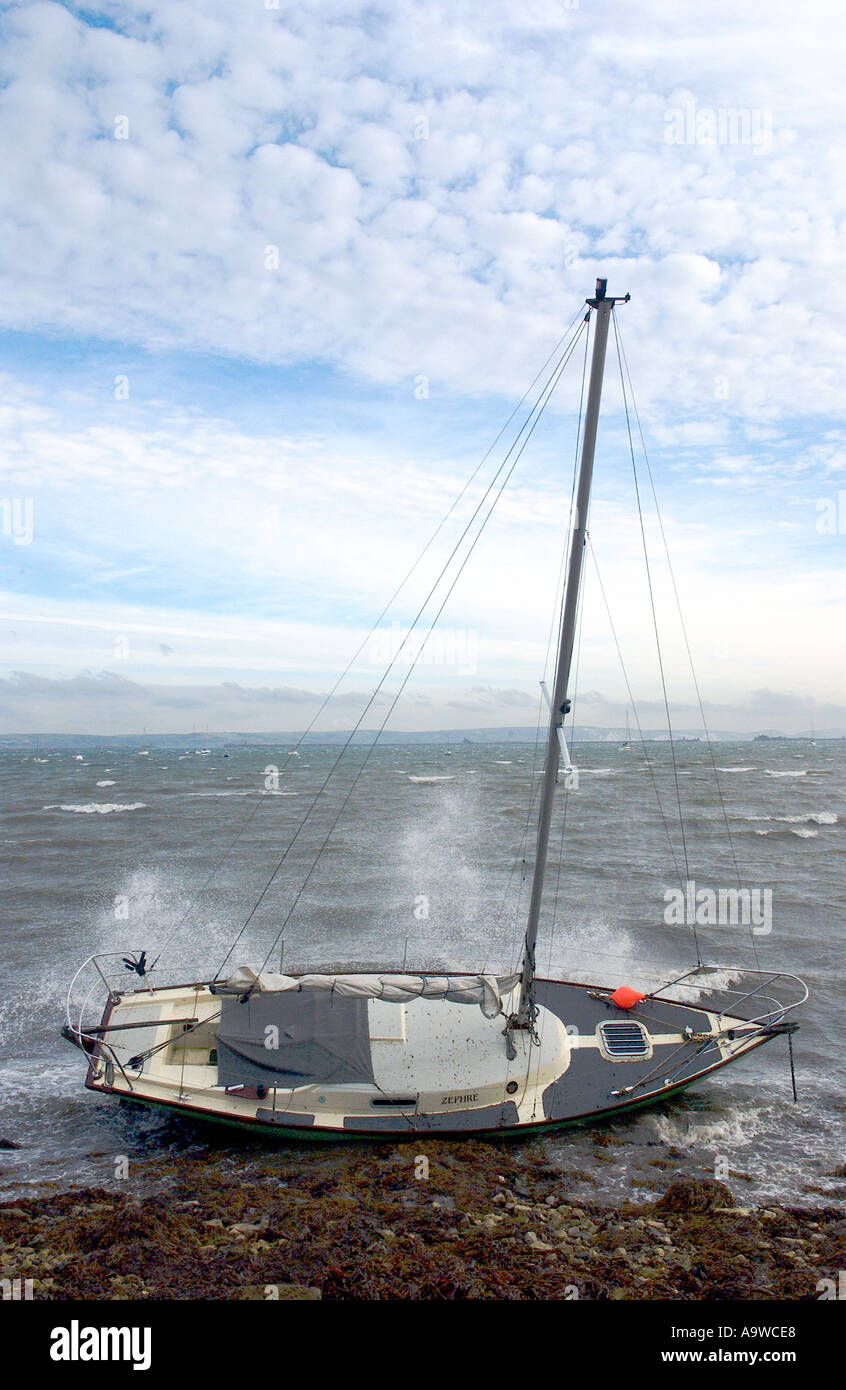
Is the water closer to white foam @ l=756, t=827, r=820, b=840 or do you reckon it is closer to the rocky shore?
white foam @ l=756, t=827, r=820, b=840

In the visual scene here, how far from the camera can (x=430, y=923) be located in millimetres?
27609

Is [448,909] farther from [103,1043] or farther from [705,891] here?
[103,1043]

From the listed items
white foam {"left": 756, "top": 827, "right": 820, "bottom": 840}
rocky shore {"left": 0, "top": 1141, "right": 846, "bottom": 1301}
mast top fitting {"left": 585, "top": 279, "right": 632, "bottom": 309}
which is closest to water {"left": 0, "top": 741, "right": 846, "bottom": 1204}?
white foam {"left": 756, "top": 827, "right": 820, "bottom": 840}

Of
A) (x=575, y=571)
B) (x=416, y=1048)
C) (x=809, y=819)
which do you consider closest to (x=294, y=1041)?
(x=416, y=1048)

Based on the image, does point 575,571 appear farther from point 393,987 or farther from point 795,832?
point 795,832

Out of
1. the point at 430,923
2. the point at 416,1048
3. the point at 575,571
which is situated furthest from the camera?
the point at 430,923

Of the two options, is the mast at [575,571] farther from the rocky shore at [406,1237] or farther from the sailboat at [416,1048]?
the rocky shore at [406,1237]

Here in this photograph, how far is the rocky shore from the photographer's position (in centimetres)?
937

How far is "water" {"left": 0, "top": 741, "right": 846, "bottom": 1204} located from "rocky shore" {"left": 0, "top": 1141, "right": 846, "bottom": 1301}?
944 mm

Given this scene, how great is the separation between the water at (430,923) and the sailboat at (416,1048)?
1052mm

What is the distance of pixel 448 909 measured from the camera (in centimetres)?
2930

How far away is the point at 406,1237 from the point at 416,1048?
12.1 feet
